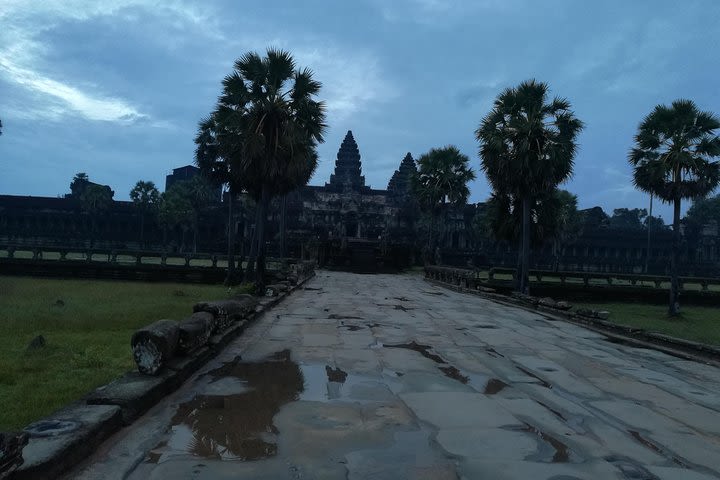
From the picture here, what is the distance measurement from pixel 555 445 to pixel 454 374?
8.63 ft

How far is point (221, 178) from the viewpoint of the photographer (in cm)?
2805

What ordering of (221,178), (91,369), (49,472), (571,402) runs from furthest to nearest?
(221,178)
(91,369)
(571,402)
(49,472)

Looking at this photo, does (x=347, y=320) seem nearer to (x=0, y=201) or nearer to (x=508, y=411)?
(x=508, y=411)

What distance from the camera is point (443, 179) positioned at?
39.7 meters

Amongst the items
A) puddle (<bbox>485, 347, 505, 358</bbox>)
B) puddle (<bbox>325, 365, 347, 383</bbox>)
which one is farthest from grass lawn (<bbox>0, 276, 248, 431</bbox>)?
puddle (<bbox>485, 347, 505, 358</bbox>)

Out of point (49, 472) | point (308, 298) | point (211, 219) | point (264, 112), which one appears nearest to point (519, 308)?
point (308, 298)

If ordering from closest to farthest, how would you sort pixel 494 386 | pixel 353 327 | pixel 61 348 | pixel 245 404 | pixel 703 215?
pixel 245 404 → pixel 494 386 → pixel 61 348 → pixel 353 327 → pixel 703 215

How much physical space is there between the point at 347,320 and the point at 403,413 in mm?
7083

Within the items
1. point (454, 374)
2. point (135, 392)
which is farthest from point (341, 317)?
point (135, 392)

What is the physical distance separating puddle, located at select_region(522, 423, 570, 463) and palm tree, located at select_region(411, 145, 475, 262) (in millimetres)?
35344

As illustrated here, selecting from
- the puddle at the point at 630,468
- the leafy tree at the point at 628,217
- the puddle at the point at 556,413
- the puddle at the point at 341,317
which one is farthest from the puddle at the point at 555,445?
the leafy tree at the point at 628,217

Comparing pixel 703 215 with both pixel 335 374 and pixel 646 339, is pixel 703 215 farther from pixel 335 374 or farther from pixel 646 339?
pixel 335 374

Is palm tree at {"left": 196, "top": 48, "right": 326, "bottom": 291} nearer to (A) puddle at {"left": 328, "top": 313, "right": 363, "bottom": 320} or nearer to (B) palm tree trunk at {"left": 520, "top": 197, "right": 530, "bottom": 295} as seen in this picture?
(A) puddle at {"left": 328, "top": 313, "right": 363, "bottom": 320}

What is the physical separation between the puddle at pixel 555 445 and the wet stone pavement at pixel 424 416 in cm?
2
